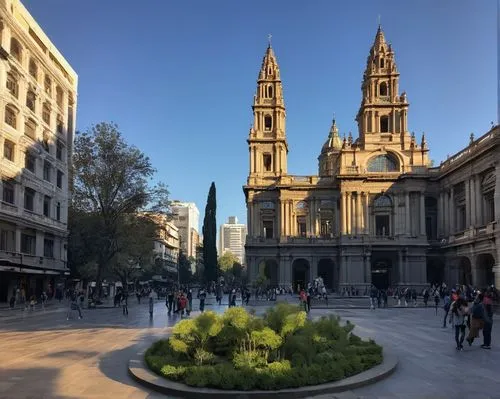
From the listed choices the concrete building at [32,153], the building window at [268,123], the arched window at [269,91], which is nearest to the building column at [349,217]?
the building window at [268,123]

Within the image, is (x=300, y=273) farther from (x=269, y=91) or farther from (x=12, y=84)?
(x=12, y=84)

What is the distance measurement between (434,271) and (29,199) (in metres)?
51.1

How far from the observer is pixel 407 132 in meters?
73.2

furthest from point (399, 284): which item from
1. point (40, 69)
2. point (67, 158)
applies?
point (40, 69)

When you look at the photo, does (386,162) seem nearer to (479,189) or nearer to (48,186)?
(479,189)

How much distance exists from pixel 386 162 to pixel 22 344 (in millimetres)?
61838

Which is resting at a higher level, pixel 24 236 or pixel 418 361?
pixel 24 236

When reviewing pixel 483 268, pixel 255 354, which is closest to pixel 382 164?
pixel 483 268

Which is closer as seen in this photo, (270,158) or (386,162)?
(386,162)

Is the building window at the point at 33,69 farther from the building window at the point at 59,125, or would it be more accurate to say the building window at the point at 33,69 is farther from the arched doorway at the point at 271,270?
the arched doorway at the point at 271,270

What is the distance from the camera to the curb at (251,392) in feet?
31.7

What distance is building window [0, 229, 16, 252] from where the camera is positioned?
38213 mm

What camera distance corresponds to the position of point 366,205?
7156cm

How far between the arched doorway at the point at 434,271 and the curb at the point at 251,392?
2467 inches
